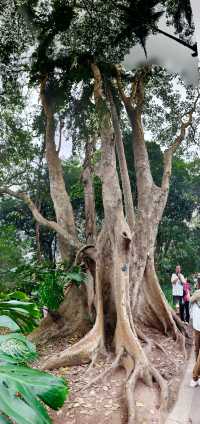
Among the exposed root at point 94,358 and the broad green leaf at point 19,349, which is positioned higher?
the broad green leaf at point 19,349

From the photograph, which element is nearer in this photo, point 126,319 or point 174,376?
point 174,376

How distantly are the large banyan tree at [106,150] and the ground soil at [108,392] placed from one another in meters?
0.15

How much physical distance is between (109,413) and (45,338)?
0.60m

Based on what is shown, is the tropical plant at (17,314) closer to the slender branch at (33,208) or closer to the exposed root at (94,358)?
the exposed root at (94,358)

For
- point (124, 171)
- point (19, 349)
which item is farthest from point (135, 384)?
point (124, 171)

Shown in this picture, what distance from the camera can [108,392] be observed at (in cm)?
190

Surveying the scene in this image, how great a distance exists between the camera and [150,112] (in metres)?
2.48

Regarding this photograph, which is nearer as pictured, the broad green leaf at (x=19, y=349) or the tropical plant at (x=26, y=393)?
the tropical plant at (x=26, y=393)

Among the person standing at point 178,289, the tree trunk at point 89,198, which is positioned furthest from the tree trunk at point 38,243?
the person standing at point 178,289

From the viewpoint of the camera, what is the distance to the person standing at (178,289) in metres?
2.20

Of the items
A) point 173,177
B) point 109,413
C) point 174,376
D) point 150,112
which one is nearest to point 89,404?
point 109,413

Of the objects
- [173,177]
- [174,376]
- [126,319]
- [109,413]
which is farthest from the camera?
[173,177]

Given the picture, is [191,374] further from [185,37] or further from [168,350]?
[185,37]

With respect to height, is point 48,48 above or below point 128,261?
above
